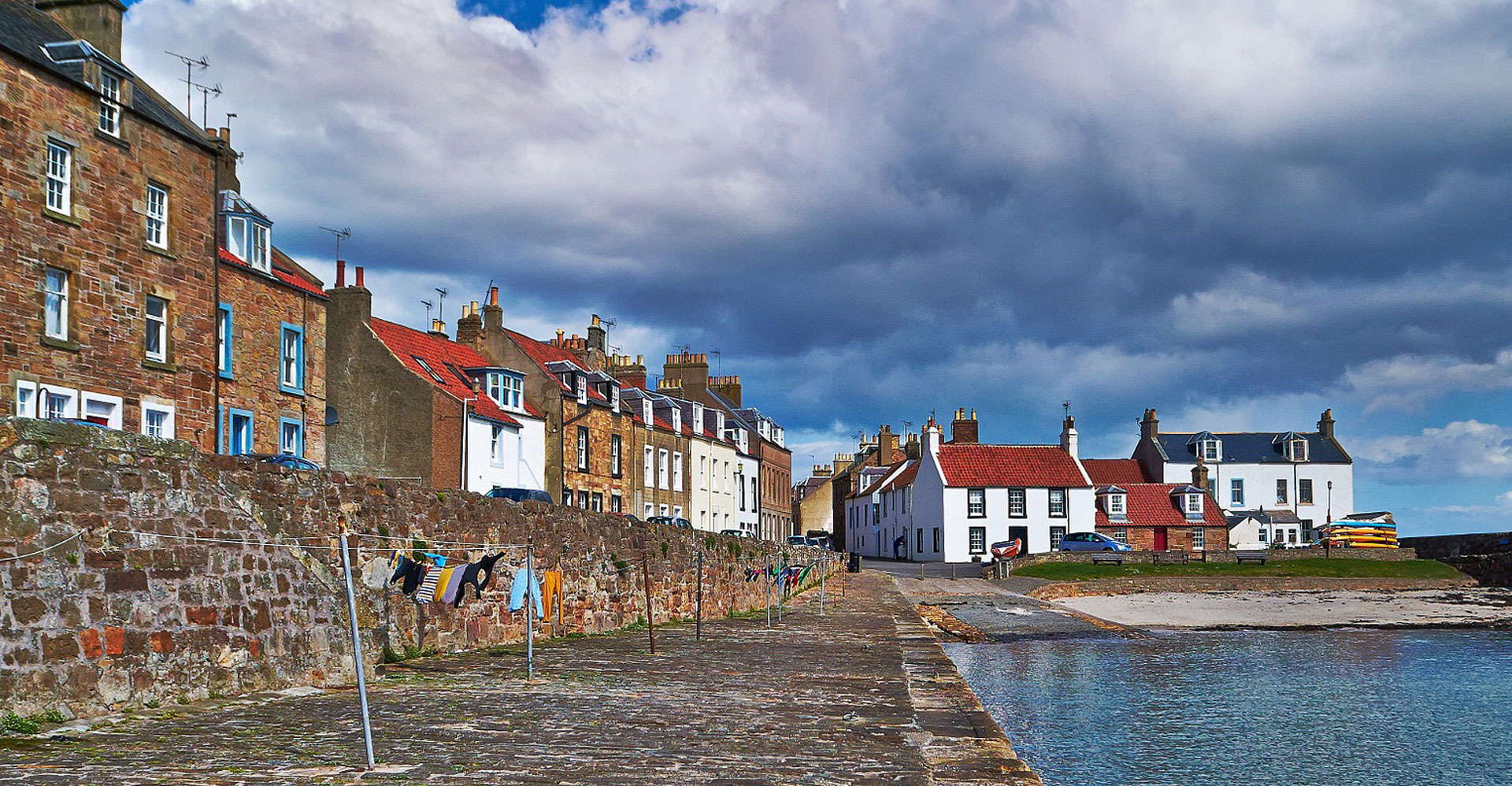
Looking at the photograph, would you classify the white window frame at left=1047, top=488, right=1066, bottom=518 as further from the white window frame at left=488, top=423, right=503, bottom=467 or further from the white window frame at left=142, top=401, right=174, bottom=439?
the white window frame at left=142, top=401, right=174, bottom=439

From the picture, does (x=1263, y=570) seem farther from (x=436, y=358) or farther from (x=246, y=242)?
(x=246, y=242)

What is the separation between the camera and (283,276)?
34.6 metres

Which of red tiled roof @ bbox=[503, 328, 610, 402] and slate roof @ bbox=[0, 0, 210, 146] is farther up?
slate roof @ bbox=[0, 0, 210, 146]

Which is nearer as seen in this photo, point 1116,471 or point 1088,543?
point 1088,543

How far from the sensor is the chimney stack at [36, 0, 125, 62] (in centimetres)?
2909

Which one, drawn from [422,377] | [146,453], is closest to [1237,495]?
[422,377]

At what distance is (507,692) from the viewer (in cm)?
1270

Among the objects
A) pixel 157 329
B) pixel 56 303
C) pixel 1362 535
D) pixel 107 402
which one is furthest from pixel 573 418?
pixel 1362 535

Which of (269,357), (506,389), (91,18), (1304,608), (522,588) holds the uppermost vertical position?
(91,18)

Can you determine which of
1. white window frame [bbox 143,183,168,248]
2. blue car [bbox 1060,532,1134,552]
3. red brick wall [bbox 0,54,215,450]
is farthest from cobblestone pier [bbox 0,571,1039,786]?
blue car [bbox 1060,532,1134,552]

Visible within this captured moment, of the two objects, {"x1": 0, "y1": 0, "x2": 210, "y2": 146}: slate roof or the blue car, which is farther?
the blue car

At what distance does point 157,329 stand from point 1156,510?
59.7m

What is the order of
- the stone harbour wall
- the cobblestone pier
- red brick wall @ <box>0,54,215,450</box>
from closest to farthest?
the cobblestone pier
the stone harbour wall
red brick wall @ <box>0,54,215,450</box>

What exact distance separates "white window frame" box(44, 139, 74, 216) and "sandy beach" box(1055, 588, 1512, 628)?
110 ft
